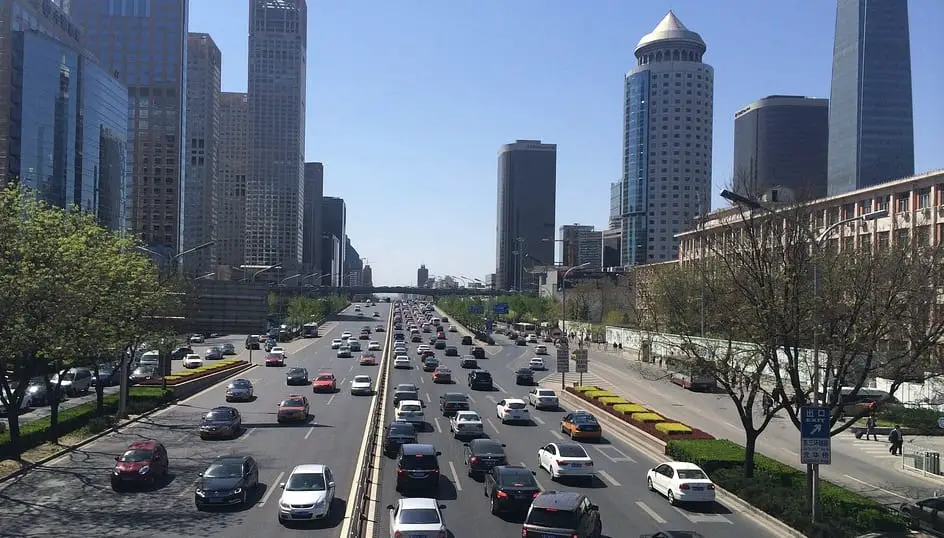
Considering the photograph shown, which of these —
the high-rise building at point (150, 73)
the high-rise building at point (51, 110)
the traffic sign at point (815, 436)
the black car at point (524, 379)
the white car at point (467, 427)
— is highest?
the high-rise building at point (150, 73)

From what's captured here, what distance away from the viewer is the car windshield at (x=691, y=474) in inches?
917

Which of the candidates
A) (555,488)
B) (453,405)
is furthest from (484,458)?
(453,405)

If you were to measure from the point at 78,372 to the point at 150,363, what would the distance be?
9.17m

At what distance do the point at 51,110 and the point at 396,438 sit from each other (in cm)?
10020

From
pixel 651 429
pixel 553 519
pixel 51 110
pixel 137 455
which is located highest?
pixel 51 110

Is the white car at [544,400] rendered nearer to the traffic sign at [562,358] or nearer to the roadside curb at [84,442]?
the traffic sign at [562,358]

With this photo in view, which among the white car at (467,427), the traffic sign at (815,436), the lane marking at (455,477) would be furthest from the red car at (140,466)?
the traffic sign at (815,436)

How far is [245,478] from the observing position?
22.5 meters

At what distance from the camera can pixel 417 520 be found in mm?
17625

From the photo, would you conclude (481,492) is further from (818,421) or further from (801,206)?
(801,206)

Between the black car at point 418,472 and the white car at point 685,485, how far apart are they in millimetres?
6983

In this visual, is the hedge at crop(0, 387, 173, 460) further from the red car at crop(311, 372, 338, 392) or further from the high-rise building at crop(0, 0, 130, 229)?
the high-rise building at crop(0, 0, 130, 229)

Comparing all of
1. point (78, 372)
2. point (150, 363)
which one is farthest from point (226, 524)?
point (150, 363)

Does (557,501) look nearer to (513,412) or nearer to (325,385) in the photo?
(513,412)
